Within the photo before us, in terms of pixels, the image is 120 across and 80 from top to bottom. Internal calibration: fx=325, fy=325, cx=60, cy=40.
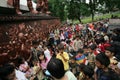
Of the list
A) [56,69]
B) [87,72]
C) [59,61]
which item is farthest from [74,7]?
[56,69]

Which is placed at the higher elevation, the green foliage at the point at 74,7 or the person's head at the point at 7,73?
the person's head at the point at 7,73

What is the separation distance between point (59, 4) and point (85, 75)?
225 ft

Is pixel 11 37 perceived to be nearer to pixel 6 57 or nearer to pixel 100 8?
pixel 6 57

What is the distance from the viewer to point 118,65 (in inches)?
262

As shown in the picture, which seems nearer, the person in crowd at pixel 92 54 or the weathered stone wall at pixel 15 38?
the person in crowd at pixel 92 54

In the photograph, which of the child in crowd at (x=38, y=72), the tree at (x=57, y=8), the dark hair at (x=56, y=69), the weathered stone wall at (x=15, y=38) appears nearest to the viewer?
the dark hair at (x=56, y=69)

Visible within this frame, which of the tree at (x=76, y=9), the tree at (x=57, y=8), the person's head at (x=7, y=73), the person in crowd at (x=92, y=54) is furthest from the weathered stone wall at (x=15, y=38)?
the tree at (x=76, y=9)

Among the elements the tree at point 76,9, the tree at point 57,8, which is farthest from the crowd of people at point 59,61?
the tree at point 76,9

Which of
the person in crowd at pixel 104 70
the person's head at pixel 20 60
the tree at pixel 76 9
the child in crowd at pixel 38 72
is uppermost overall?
the person in crowd at pixel 104 70

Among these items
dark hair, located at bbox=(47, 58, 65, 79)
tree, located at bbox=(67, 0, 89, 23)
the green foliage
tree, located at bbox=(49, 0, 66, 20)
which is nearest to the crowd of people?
dark hair, located at bbox=(47, 58, 65, 79)

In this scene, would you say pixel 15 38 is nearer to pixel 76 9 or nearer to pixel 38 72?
pixel 38 72

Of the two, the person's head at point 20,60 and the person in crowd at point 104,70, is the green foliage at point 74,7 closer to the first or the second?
the person's head at point 20,60

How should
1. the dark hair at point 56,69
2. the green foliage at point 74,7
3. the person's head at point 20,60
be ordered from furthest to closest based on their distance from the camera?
the green foliage at point 74,7
the person's head at point 20,60
the dark hair at point 56,69

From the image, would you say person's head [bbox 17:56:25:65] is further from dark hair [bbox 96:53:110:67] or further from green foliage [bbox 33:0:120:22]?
green foliage [bbox 33:0:120:22]
